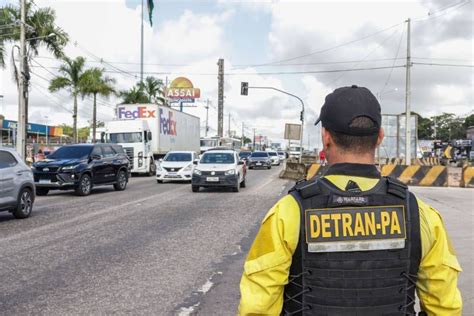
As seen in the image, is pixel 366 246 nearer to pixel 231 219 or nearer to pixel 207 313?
pixel 207 313

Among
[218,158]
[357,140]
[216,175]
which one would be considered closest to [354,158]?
[357,140]

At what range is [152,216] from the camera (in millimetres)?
10789

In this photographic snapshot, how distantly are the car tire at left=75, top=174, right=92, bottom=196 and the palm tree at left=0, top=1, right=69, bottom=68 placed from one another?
1250cm

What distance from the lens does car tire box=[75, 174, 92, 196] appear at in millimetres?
15219

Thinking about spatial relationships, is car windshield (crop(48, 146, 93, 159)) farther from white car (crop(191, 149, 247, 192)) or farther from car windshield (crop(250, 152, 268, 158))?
car windshield (crop(250, 152, 268, 158))

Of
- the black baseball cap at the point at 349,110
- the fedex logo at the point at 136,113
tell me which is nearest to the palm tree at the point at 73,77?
the fedex logo at the point at 136,113

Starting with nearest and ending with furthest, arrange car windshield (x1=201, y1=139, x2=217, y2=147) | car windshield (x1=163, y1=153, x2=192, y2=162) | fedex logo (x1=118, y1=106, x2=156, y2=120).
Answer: car windshield (x1=163, y1=153, x2=192, y2=162)
fedex logo (x1=118, y1=106, x2=156, y2=120)
car windshield (x1=201, y1=139, x2=217, y2=147)

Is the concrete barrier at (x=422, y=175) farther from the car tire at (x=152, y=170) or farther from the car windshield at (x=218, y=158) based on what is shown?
the car tire at (x=152, y=170)

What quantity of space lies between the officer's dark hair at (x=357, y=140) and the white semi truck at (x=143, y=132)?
25.0 m

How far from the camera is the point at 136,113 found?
2783cm

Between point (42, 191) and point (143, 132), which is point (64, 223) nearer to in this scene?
point (42, 191)

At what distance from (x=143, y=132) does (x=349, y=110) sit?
2501 centimetres

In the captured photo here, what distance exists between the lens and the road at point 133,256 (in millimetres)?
4758

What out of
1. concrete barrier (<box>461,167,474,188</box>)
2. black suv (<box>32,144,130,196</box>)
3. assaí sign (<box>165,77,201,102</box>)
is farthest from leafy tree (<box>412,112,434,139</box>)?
black suv (<box>32,144,130,196</box>)
